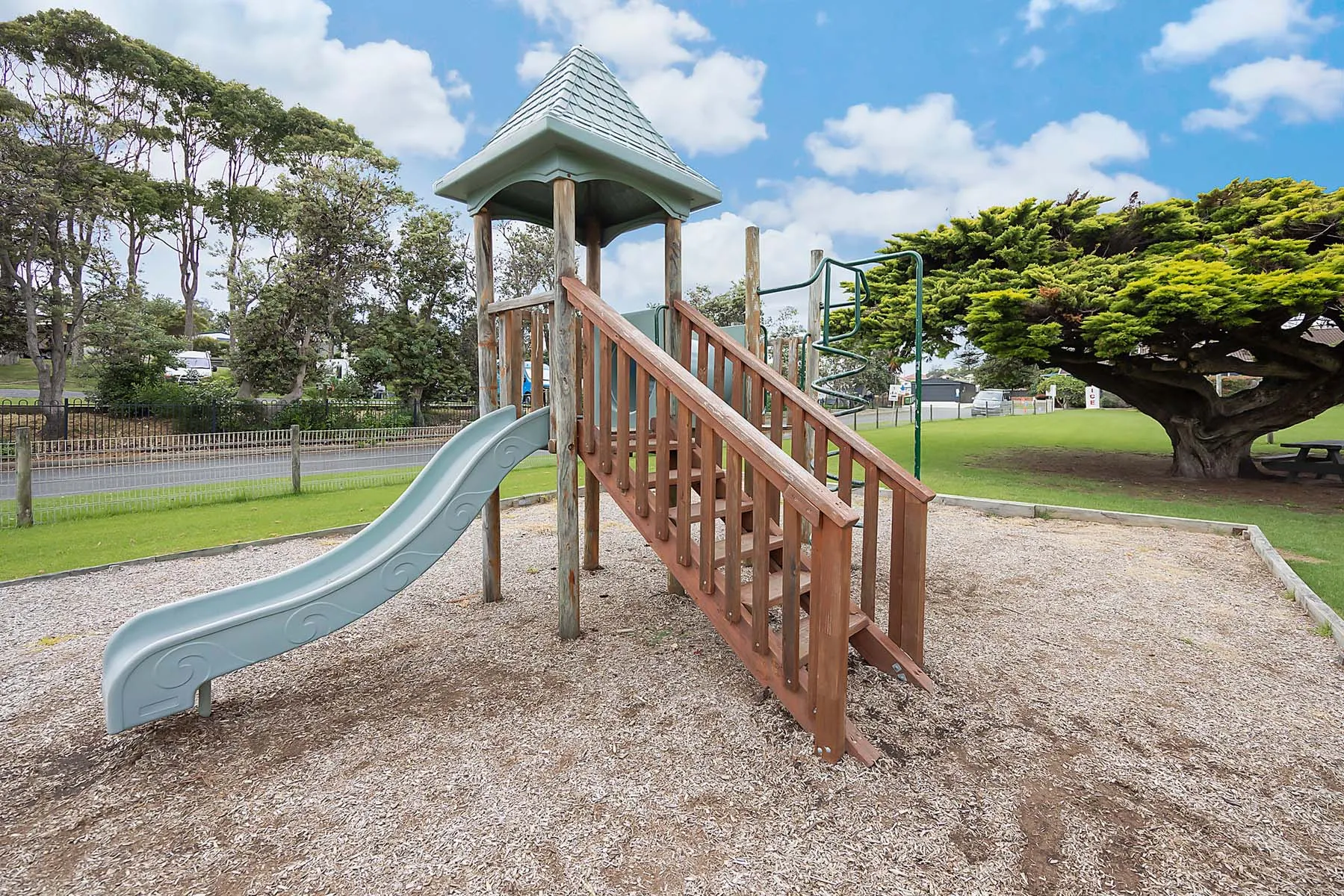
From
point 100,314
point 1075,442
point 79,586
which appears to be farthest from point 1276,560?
point 100,314

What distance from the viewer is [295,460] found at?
8.54 m

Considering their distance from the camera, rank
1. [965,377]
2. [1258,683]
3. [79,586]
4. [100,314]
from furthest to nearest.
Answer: [965,377] → [100,314] → [79,586] → [1258,683]

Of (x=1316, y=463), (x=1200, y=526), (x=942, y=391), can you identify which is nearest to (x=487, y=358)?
(x=1200, y=526)

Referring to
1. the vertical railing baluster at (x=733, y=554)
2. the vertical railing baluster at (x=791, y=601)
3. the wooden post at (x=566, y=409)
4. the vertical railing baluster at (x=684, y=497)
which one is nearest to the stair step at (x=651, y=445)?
the vertical railing baluster at (x=684, y=497)

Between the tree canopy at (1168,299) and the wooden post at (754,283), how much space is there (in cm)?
603

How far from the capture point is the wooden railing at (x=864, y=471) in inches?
117

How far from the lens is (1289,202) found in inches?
379

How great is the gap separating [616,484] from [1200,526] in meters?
6.75

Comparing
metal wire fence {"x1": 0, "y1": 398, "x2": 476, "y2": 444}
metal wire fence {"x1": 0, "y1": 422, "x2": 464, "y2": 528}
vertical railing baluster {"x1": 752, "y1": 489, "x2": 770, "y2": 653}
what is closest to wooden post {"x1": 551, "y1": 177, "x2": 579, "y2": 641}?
vertical railing baluster {"x1": 752, "y1": 489, "x2": 770, "y2": 653}

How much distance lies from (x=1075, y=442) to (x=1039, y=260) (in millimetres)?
7104

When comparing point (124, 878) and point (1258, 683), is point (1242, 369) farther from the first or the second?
point (124, 878)

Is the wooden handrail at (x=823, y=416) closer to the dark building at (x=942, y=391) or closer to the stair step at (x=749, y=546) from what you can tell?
the stair step at (x=749, y=546)

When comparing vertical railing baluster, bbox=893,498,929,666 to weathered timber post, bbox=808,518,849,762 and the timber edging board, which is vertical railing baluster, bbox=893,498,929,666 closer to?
weathered timber post, bbox=808,518,849,762

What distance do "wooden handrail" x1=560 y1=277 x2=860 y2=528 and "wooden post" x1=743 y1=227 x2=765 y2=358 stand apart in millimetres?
2128
